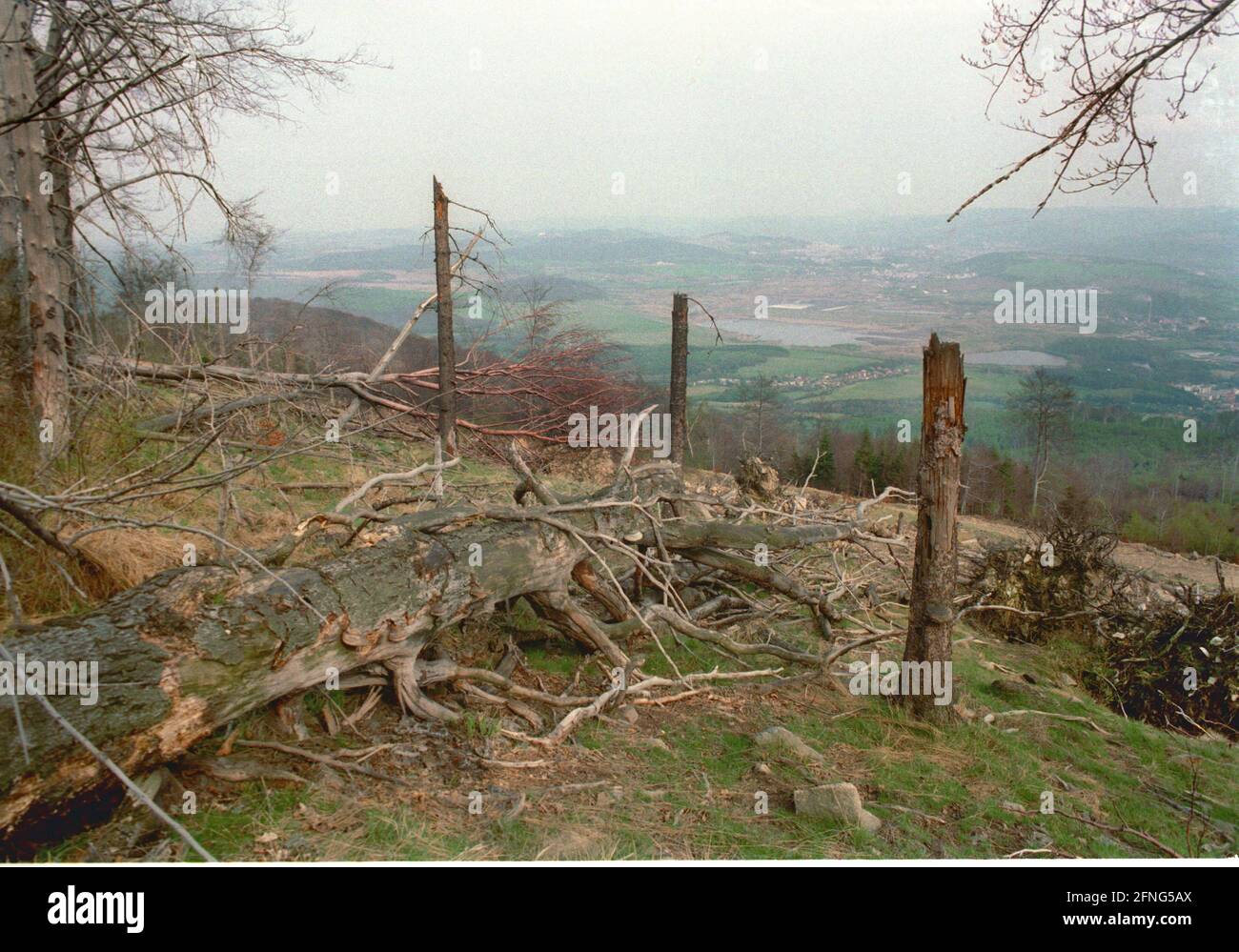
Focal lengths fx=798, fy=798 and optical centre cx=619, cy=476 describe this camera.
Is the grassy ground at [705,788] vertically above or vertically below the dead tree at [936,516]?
below

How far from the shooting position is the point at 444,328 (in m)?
9.16

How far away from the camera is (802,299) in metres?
12.6

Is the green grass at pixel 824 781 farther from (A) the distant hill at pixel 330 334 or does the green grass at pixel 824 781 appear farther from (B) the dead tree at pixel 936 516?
(A) the distant hill at pixel 330 334

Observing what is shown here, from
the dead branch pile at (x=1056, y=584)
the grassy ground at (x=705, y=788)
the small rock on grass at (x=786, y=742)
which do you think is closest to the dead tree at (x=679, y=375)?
the grassy ground at (x=705, y=788)

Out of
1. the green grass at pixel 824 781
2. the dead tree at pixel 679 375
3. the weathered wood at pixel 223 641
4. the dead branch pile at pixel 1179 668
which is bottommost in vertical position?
the dead branch pile at pixel 1179 668

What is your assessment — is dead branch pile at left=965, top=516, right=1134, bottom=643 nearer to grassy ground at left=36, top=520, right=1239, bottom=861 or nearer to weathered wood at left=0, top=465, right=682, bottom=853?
grassy ground at left=36, top=520, right=1239, bottom=861

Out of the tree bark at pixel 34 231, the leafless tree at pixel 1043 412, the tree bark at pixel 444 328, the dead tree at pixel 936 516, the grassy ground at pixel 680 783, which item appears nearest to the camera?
the grassy ground at pixel 680 783

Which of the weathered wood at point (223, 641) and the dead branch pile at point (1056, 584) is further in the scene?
the dead branch pile at point (1056, 584)

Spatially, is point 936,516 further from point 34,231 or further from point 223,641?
point 34,231

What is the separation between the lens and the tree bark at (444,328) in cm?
913

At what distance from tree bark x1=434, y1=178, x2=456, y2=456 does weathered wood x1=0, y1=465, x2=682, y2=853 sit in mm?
4487
